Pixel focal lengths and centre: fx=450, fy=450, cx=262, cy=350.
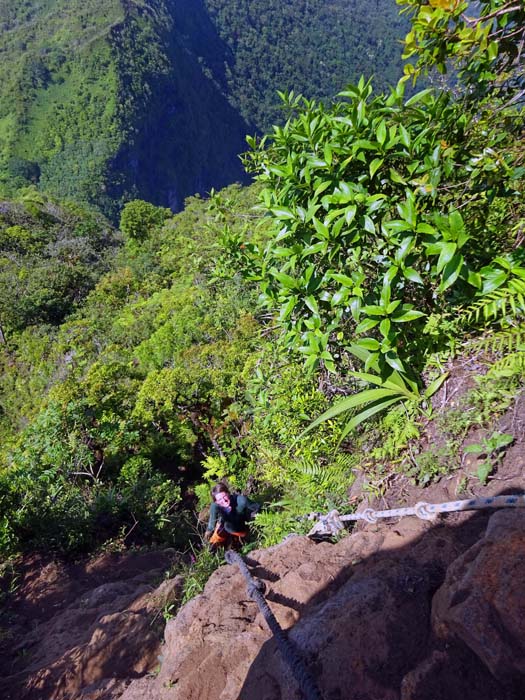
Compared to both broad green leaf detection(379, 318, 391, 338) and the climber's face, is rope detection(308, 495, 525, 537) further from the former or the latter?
the climber's face

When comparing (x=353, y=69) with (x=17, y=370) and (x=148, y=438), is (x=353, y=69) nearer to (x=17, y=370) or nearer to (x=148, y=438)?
(x=17, y=370)

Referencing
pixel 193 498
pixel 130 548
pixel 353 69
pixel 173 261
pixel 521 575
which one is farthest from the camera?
pixel 353 69

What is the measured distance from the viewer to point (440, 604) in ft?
5.16

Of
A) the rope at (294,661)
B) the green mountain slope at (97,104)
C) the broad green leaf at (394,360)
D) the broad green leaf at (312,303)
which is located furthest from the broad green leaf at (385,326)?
the green mountain slope at (97,104)

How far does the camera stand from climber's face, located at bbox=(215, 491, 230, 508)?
3962 mm

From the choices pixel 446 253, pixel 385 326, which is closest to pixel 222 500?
pixel 385 326

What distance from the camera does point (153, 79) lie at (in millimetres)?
92688

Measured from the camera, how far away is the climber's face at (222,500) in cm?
396

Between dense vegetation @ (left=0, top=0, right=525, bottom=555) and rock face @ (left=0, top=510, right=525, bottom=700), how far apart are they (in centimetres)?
A: 51

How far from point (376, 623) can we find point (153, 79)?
10968 cm

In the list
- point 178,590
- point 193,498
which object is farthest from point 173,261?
point 178,590

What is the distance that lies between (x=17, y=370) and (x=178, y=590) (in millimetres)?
16254

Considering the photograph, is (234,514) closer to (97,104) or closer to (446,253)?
(446,253)

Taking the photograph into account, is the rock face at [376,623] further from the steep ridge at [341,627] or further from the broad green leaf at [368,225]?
the broad green leaf at [368,225]
